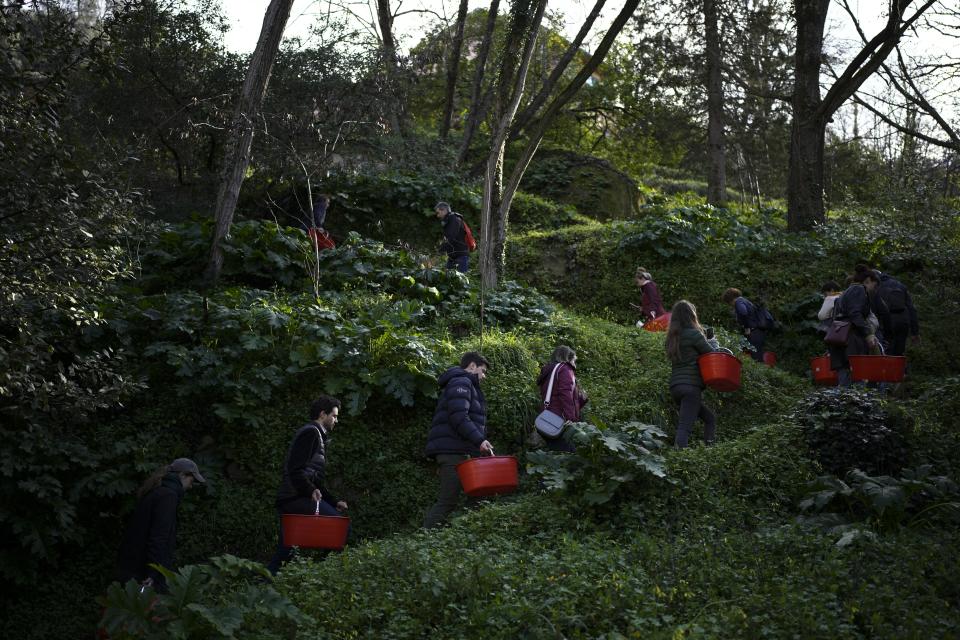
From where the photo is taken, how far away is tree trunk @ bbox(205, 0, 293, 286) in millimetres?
12195

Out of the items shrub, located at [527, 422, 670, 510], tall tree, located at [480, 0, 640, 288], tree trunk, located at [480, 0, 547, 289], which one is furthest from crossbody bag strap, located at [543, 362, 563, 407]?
tree trunk, located at [480, 0, 547, 289]

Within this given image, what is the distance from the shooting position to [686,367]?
28.9 ft

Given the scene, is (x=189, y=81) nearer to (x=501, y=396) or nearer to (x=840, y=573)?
(x=501, y=396)

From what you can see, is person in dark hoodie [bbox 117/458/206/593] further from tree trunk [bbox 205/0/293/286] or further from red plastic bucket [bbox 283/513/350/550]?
tree trunk [bbox 205/0/293/286]

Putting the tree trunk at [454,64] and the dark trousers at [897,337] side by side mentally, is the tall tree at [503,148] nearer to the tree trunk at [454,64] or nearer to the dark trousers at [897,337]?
the dark trousers at [897,337]

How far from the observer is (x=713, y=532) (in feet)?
21.6

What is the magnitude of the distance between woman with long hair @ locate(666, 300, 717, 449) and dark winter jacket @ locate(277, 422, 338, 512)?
3514 mm

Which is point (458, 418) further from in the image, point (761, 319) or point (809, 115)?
point (809, 115)

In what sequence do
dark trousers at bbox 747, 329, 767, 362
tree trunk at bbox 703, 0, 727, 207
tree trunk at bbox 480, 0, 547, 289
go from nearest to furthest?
tree trunk at bbox 480, 0, 547, 289
dark trousers at bbox 747, 329, 767, 362
tree trunk at bbox 703, 0, 727, 207

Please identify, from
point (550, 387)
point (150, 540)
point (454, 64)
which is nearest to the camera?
point (150, 540)

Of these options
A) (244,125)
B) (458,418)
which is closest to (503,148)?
(244,125)

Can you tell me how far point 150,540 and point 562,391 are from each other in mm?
3884

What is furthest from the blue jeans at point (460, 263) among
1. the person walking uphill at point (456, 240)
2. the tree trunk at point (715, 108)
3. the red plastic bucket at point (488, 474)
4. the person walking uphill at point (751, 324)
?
the tree trunk at point (715, 108)

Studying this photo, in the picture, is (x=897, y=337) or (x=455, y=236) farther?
(x=455, y=236)
